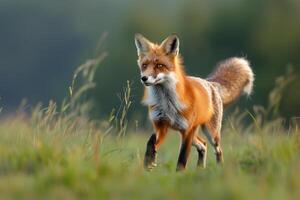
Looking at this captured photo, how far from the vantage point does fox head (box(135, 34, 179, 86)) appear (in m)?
9.86

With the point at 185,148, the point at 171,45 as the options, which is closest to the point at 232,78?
the point at 171,45

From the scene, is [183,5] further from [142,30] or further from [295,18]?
[295,18]

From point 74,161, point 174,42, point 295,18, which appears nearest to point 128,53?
point 295,18

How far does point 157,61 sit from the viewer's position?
33.1ft

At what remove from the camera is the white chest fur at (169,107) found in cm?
999

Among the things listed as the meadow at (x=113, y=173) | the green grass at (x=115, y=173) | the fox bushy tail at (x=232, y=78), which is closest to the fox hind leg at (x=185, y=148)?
the meadow at (x=113, y=173)

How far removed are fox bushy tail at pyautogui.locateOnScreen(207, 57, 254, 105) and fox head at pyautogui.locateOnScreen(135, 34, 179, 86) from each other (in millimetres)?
2037

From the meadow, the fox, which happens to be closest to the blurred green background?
the fox

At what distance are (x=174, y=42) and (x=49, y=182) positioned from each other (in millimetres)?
4026

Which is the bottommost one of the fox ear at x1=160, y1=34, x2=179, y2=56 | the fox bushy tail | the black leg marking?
the black leg marking

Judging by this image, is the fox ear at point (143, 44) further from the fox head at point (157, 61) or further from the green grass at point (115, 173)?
the green grass at point (115, 173)

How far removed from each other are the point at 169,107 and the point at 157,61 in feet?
2.04

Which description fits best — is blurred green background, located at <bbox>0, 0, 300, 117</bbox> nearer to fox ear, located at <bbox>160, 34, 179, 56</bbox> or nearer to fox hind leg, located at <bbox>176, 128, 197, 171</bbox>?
fox ear, located at <bbox>160, 34, 179, 56</bbox>

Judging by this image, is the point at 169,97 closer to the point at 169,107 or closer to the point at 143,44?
the point at 169,107
